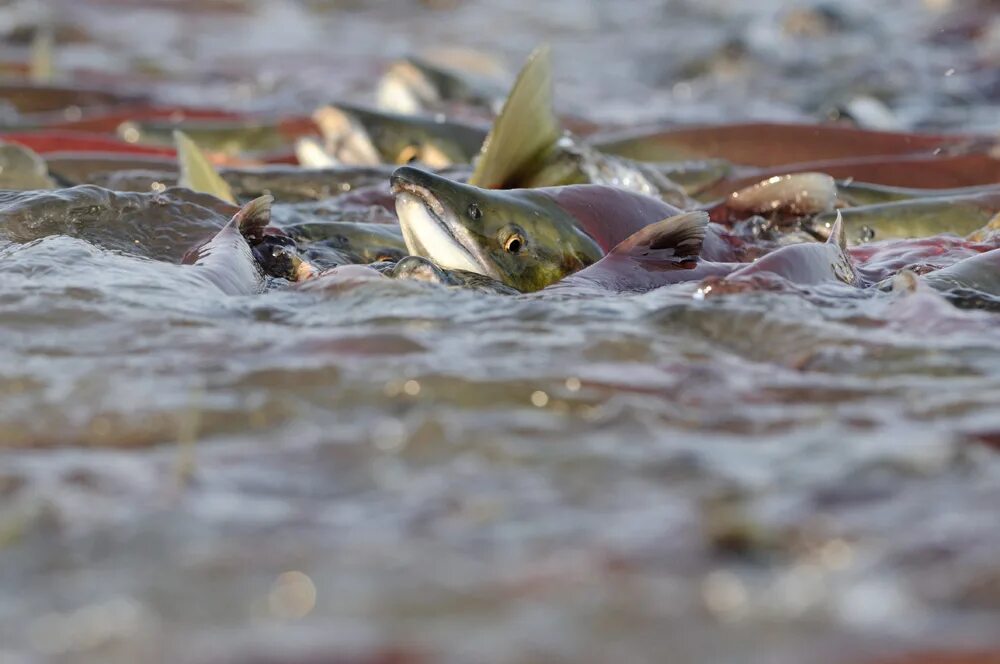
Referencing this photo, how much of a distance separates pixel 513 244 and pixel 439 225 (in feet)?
0.46

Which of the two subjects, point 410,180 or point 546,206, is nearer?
point 410,180

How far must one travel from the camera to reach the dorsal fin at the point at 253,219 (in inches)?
100

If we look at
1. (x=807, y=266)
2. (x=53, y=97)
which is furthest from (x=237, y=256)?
(x=53, y=97)

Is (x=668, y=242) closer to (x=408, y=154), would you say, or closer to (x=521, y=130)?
(x=521, y=130)

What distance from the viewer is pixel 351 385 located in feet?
5.59

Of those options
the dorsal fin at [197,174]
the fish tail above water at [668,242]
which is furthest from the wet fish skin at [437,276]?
the dorsal fin at [197,174]

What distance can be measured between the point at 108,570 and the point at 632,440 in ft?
2.06

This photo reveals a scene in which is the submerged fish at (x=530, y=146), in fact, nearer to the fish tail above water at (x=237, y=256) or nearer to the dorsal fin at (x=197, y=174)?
the fish tail above water at (x=237, y=256)

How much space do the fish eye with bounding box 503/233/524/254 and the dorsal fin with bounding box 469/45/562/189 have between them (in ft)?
1.66

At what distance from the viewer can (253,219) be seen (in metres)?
2.59

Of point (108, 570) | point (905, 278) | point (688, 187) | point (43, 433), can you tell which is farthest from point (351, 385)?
point (688, 187)

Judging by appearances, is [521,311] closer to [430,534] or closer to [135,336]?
[135,336]

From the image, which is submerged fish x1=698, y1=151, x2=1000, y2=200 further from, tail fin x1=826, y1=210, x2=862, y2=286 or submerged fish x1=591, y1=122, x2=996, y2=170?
tail fin x1=826, y1=210, x2=862, y2=286

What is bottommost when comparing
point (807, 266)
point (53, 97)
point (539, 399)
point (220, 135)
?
point (539, 399)
